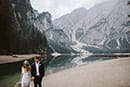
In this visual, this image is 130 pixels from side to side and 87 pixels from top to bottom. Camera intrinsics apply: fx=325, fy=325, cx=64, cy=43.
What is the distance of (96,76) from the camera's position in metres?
8.09

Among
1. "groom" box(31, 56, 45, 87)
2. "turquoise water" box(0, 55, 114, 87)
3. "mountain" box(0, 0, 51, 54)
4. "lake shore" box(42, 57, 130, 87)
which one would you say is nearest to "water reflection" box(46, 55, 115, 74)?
"turquoise water" box(0, 55, 114, 87)

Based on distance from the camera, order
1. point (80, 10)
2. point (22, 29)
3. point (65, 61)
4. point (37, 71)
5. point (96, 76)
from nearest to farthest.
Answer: point (37, 71) < point (96, 76) < point (22, 29) < point (80, 10) < point (65, 61)

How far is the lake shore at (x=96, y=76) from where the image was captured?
7645mm

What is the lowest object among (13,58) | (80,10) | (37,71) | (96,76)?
(96,76)

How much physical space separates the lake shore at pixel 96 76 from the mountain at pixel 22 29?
1081 mm

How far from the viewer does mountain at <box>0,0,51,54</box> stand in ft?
28.7

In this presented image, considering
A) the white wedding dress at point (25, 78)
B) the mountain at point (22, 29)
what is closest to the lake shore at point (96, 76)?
the mountain at point (22, 29)

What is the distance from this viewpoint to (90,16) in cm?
917

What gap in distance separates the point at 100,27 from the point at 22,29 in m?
2.25

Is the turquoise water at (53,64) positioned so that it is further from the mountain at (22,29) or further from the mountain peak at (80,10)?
the mountain peak at (80,10)

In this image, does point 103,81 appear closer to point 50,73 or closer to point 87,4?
point 50,73

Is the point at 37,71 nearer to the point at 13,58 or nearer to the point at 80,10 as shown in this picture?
the point at 13,58

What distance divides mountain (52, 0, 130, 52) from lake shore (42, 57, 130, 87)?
0.59 m

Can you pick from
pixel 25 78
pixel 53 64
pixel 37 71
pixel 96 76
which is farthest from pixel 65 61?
pixel 25 78
